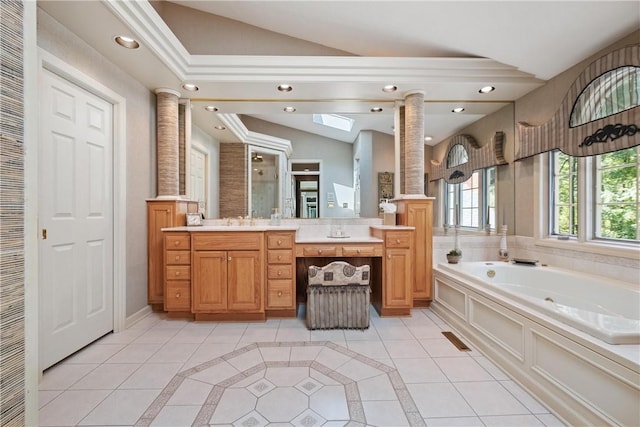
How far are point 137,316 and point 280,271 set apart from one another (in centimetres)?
143

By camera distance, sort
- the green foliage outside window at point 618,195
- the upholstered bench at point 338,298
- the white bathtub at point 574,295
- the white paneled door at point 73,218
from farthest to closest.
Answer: the upholstered bench at point 338,298, the green foliage outside window at point 618,195, the white paneled door at point 73,218, the white bathtub at point 574,295

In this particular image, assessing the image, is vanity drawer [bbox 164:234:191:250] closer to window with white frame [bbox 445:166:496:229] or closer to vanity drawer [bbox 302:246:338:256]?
vanity drawer [bbox 302:246:338:256]

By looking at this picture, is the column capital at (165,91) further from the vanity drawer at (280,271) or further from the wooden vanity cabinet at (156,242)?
the vanity drawer at (280,271)

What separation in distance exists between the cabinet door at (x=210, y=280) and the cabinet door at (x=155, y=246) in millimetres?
520

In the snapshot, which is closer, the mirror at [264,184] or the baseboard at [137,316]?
the baseboard at [137,316]

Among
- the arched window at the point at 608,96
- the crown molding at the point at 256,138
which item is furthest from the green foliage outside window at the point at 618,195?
the crown molding at the point at 256,138

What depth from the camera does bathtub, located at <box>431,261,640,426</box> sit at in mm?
1245

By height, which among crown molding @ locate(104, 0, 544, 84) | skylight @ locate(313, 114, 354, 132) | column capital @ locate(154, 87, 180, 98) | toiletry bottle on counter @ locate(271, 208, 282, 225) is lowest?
toiletry bottle on counter @ locate(271, 208, 282, 225)

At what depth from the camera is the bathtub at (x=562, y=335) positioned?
1.25m

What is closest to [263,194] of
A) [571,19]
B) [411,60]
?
[411,60]

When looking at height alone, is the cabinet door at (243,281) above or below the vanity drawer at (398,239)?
below

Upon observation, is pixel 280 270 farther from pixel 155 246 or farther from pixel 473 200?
pixel 473 200

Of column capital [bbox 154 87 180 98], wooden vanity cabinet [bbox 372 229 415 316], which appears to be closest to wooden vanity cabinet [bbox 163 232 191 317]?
column capital [bbox 154 87 180 98]

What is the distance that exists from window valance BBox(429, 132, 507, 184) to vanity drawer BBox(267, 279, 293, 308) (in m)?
2.23
